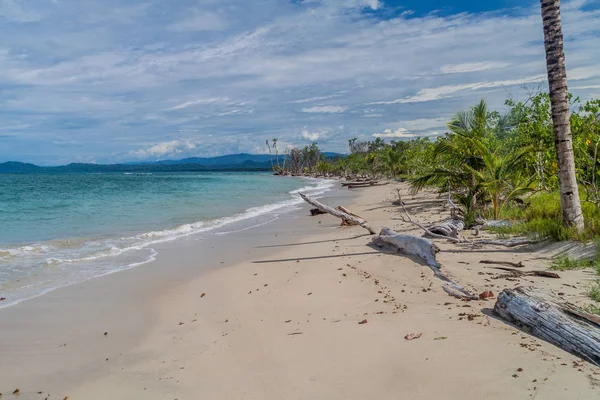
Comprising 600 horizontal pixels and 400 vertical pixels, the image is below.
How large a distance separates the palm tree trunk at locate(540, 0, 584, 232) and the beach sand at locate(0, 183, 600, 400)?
1045 millimetres

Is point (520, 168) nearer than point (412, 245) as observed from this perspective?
No

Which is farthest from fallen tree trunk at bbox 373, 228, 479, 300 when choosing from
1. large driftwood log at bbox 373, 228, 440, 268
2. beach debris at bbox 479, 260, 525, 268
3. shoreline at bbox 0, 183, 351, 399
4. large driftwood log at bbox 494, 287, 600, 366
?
shoreline at bbox 0, 183, 351, 399

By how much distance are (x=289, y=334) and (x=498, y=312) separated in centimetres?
242

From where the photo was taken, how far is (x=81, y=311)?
675cm

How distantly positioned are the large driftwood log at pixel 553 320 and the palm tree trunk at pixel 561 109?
3.79m

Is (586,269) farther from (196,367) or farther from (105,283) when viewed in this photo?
(105,283)

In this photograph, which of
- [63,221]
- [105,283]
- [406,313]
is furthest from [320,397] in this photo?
[63,221]

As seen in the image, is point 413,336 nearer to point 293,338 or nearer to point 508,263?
point 293,338

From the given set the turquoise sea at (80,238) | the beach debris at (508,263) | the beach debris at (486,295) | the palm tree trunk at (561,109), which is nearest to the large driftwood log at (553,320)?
the beach debris at (486,295)

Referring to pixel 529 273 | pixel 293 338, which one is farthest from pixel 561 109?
pixel 293 338

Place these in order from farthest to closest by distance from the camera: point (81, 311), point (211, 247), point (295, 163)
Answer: point (295, 163) < point (211, 247) < point (81, 311)

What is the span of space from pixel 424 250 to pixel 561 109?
138 inches

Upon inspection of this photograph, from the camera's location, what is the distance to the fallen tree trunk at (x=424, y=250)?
19.4 feet

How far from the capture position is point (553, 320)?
4.10 metres
